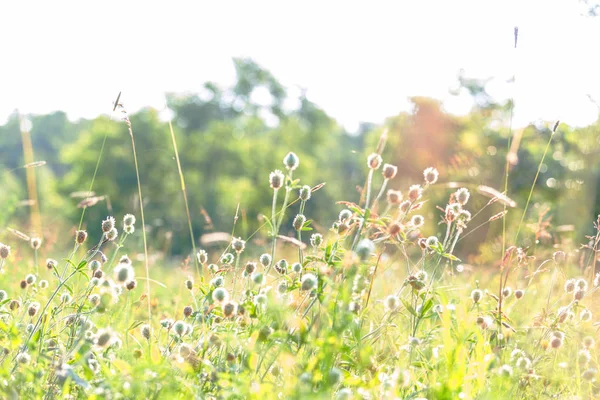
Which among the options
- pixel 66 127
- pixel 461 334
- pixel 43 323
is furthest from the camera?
pixel 66 127

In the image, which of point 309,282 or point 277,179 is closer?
point 309,282

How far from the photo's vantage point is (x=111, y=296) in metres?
1.63

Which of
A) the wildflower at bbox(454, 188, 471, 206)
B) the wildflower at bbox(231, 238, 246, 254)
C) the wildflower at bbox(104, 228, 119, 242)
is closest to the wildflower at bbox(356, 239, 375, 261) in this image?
the wildflower at bbox(231, 238, 246, 254)

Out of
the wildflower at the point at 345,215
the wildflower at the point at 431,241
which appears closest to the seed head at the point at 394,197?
the wildflower at the point at 431,241

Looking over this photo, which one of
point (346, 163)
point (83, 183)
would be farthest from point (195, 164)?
point (346, 163)

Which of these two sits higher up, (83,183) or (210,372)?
(210,372)

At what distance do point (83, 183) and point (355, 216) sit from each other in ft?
99.1

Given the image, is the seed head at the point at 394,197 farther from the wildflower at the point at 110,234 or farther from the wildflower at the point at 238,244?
the wildflower at the point at 110,234

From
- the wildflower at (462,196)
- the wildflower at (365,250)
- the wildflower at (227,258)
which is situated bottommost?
the wildflower at (227,258)

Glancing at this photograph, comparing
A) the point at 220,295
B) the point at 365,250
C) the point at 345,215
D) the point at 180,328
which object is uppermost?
the point at 365,250

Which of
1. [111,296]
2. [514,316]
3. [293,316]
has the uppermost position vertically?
[111,296]

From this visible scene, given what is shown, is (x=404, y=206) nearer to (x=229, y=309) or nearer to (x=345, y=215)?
(x=345, y=215)

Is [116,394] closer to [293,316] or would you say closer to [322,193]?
[293,316]

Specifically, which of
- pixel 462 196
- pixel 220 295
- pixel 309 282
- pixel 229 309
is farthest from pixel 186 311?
pixel 462 196
